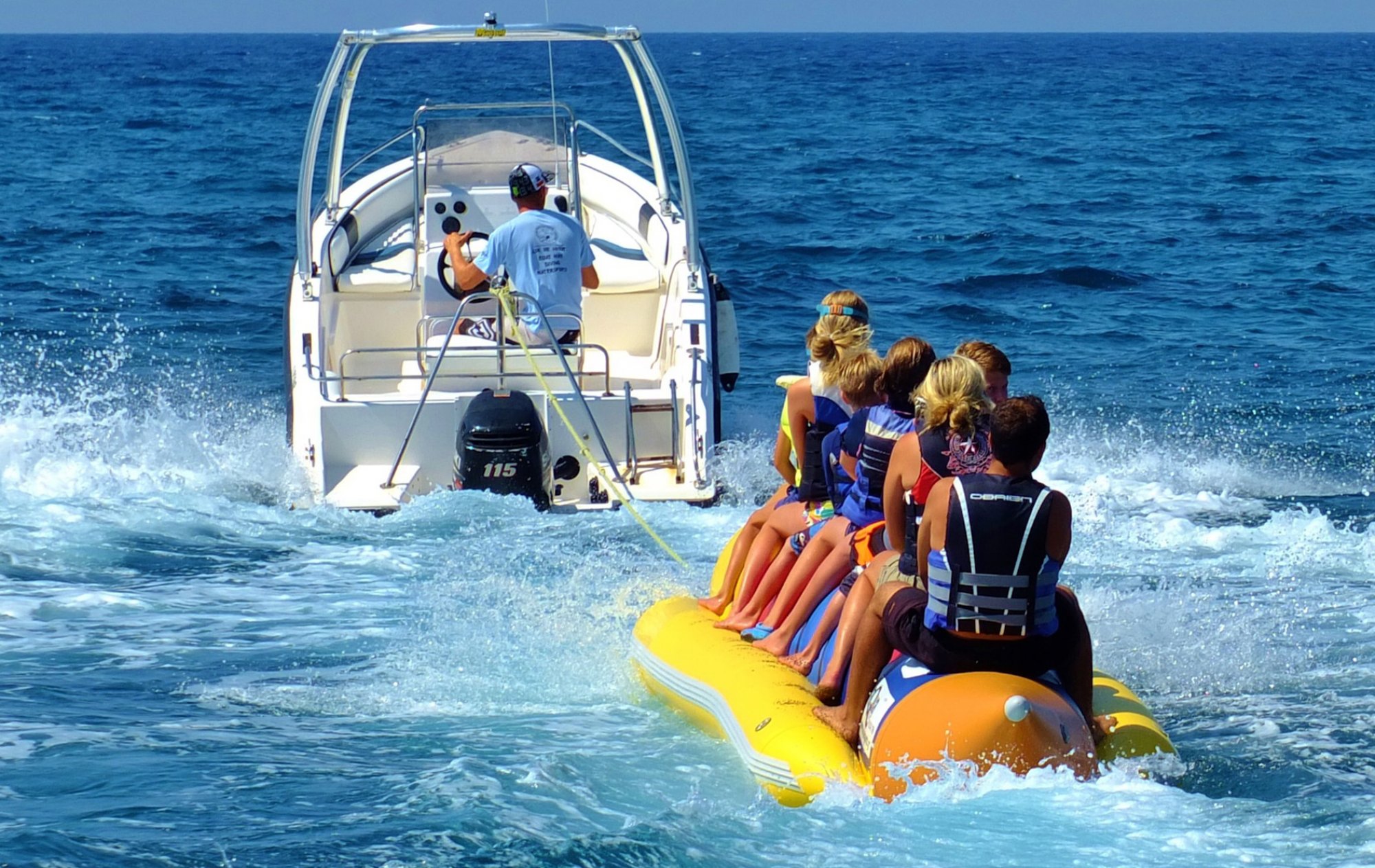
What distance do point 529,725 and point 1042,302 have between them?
9873 millimetres

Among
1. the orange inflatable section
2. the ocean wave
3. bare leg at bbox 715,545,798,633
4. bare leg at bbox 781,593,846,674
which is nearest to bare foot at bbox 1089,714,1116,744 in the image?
the orange inflatable section

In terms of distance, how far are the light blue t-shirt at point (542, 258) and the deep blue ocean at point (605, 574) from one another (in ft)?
3.81

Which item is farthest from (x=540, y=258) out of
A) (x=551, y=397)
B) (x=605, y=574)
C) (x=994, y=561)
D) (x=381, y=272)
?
(x=994, y=561)

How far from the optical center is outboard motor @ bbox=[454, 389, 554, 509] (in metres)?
6.79

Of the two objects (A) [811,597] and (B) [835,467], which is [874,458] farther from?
(A) [811,597]

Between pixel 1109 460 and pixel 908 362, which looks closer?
pixel 908 362

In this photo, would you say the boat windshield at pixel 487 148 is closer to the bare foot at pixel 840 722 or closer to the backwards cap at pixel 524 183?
the backwards cap at pixel 524 183

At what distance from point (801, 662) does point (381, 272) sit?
478cm

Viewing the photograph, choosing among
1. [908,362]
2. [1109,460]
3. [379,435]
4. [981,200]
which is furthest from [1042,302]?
[908,362]

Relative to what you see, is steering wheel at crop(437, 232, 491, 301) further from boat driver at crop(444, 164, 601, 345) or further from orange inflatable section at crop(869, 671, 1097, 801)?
orange inflatable section at crop(869, 671, 1097, 801)

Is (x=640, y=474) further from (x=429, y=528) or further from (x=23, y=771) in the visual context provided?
(x=23, y=771)

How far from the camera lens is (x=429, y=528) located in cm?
683

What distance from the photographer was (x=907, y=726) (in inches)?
153

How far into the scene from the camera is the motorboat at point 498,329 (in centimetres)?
718
